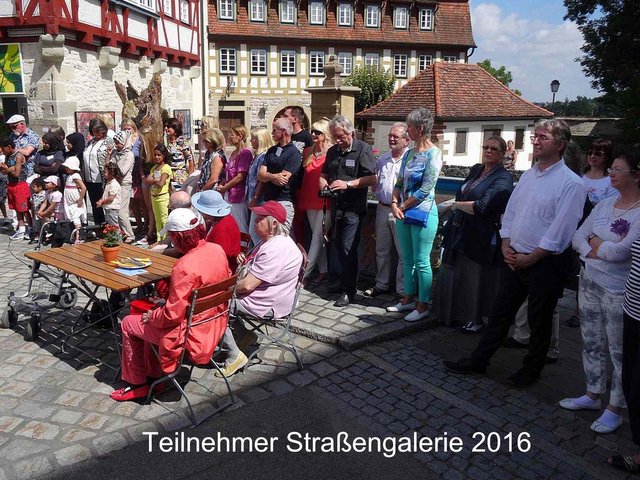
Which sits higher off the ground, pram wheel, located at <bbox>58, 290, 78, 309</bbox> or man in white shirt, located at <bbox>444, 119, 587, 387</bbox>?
man in white shirt, located at <bbox>444, 119, 587, 387</bbox>

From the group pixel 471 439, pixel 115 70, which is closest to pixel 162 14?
pixel 115 70

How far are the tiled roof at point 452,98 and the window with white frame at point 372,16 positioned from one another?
11.2 m

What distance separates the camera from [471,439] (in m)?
3.94

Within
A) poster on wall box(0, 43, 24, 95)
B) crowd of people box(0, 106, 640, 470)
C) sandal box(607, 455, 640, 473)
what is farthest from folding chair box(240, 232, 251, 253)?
poster on wall box(0, 43, 24, 95)

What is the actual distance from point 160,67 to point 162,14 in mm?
1785

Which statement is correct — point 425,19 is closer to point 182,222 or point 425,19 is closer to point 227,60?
point 227,60

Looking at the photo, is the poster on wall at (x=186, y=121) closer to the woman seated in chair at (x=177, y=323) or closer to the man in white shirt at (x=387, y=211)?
the man in white shirt at (x=387, y=211)

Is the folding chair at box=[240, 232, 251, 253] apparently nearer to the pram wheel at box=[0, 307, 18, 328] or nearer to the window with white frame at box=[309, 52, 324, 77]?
the pram wheel at box=[0, 307, 18, 328]

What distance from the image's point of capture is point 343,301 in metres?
6.25

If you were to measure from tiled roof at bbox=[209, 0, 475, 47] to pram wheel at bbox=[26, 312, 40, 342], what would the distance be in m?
30.0

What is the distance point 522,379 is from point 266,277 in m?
2.15

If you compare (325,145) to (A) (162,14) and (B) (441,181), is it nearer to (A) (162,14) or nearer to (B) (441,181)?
(B) (441,181)

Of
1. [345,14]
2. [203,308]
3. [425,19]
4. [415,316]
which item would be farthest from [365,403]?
[425,19]

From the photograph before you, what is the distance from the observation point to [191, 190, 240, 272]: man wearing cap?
4789 millimetres
